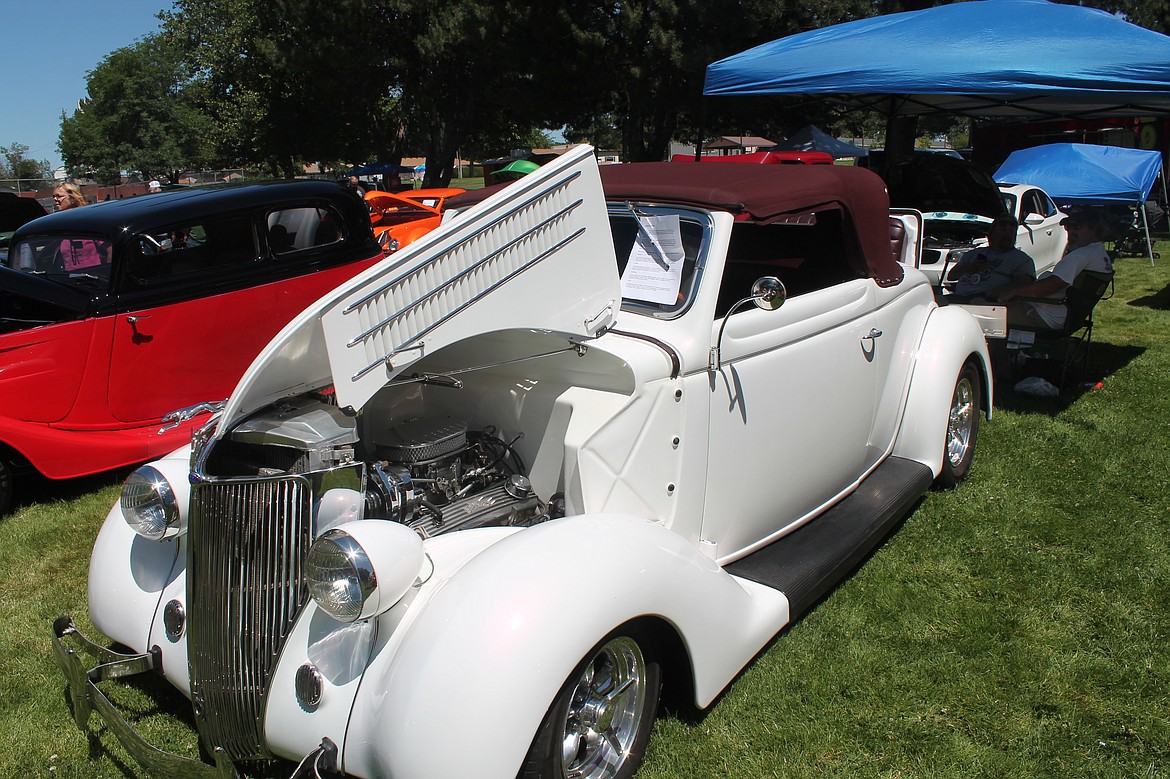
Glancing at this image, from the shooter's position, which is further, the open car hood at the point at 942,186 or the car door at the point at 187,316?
the open car hood at the point at 942,186

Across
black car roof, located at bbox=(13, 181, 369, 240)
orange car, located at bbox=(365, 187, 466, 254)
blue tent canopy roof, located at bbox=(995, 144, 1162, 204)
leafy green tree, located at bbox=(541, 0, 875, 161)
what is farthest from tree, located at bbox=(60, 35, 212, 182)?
black car roof, located at bbox=(13, 181, 369, 240)

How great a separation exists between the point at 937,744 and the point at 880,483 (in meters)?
1.54

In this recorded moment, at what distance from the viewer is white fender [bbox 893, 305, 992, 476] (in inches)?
171

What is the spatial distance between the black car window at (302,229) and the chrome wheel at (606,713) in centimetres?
468

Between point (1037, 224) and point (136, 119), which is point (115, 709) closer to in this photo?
point (1037, 224)

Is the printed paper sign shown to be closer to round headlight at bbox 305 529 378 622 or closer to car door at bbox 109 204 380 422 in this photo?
round headlight at bbox 305 529 378 622

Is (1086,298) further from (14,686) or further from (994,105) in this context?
(14,686)

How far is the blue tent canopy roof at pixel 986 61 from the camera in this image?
23.4 ft

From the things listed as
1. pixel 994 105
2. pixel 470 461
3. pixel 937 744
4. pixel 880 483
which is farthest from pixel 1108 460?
pixel 994 105

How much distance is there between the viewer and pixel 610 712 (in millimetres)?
2504

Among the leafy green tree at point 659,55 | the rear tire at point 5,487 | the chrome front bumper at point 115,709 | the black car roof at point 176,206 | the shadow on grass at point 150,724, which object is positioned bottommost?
the shadow on grass at point 150,724

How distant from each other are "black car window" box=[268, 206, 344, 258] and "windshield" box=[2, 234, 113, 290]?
1.11m

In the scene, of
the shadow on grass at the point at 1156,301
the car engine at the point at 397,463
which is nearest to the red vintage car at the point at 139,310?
the car engine at the point at 397,463

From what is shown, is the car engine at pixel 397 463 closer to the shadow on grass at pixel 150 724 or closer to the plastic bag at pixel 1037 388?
the shadow on grass at pixel 150 724
